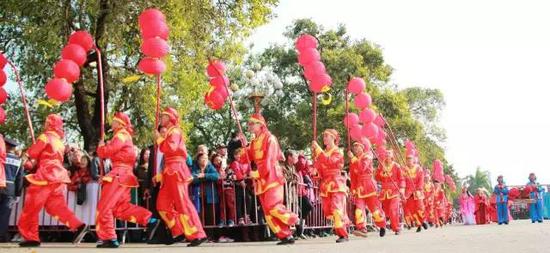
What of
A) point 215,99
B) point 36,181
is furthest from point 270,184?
point 215,99

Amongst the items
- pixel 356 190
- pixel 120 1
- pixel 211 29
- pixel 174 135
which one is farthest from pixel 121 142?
pixel 211 29

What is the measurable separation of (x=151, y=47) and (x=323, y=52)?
2593 centimetres

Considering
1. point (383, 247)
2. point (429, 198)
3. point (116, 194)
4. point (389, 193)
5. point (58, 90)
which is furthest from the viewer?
point (429, 198)

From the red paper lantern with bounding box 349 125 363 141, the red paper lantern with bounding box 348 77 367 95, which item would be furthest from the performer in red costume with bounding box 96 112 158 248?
the red paper lantern with bounding box 349 125 363 141

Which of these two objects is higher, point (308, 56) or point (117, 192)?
point (308, 56)

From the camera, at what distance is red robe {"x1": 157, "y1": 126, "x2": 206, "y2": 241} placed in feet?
28.1

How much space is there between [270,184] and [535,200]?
15829mm

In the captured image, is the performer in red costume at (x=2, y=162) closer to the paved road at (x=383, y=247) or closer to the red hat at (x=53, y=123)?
the red hat at (x=53, y=123)

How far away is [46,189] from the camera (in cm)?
898

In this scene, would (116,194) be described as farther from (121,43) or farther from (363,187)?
(121,43)

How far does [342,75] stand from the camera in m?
33.9

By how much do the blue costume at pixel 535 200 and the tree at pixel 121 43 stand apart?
10.9 m

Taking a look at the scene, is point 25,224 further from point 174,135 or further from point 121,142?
point 174,135

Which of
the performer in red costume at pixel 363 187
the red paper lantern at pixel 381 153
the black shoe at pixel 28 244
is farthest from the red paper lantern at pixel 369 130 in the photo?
the black shoe at pixel 28 244
